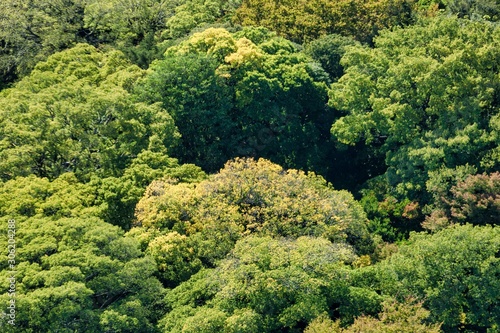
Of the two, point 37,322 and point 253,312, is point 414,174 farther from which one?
point 37,322

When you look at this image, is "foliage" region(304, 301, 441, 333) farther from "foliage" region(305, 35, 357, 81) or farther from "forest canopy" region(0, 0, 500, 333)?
"foliage" region(305, 35, 357, 81)

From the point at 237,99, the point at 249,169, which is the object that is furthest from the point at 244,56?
the point at 249,169

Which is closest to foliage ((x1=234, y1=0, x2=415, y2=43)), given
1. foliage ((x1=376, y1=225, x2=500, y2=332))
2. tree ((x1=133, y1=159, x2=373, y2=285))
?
tree ((x1=133, y1=159, x2=373, y2=285))

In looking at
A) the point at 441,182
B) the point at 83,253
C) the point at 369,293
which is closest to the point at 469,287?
the point at 369,293

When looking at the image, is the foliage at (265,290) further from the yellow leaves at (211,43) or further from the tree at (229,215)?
the yellow leaves at (211,43)

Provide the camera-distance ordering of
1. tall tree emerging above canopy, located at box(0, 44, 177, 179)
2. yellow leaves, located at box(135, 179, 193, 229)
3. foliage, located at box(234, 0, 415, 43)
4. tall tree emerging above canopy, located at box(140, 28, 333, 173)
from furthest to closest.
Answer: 1. foliage, located at box(234, 0, 415, 43)
2. tall tree emerging above canopy, located at box(140, 28, 333, 173)
3. tall tree emerging above canopy, located at box(0, 44, 177, 179)
4. yellow leaves, located at box(135, 179, 193, 229)

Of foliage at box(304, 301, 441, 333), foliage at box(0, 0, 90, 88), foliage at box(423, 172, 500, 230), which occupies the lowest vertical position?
foliage at box(0, 0, 90, 88)
